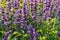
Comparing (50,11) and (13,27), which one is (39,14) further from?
(13,27)

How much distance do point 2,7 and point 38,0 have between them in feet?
2.19

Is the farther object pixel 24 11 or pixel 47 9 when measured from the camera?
pixel 47 9

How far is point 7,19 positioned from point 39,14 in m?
0.56

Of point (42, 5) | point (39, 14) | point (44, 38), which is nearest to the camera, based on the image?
point (44, 38)

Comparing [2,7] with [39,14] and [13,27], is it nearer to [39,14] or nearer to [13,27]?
[13,27]

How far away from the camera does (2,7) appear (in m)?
3.78

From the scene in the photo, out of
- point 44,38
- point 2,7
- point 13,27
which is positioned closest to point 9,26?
point 13,27

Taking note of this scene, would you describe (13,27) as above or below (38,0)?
below

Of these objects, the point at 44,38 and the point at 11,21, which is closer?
the point at 44,38

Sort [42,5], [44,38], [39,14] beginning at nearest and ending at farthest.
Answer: [44,38], [39,14], [42,5]

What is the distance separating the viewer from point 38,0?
12.7ft

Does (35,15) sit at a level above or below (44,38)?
above

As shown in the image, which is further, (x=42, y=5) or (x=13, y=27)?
(x=42, y=5)

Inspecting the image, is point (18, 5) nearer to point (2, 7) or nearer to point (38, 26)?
point (2, 7)
